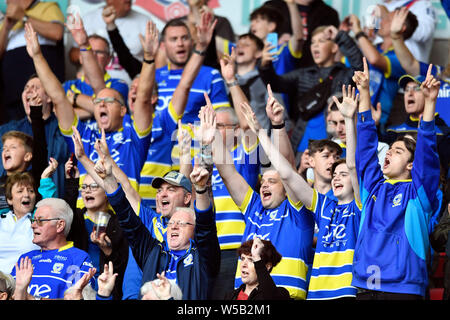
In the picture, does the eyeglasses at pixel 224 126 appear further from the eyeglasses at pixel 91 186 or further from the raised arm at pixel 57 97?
the raised arm at pixel 57 97

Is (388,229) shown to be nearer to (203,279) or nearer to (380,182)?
(380,182)

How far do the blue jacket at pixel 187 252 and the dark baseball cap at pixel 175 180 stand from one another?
449 mm

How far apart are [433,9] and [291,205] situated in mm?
3460

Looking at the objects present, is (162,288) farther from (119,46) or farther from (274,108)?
(119,46)

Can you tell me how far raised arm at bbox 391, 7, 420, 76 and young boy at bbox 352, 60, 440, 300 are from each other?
2.03 m

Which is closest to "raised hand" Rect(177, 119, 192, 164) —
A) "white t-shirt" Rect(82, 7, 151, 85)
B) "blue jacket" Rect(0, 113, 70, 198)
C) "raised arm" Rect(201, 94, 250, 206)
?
"raised arm" Rect(201, 94, 250, 206)

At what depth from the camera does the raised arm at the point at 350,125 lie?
213 inches

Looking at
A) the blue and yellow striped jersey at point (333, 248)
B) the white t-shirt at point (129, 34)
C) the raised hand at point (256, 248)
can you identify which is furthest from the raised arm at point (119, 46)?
the raised hand at point (256, 248)

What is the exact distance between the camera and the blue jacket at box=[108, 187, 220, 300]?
5.38 m

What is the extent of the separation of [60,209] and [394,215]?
239 cm

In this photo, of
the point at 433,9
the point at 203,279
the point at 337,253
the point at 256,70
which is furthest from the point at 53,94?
the point at 433,9

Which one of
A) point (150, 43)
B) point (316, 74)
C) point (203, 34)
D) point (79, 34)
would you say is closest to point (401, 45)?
point (316, 74)

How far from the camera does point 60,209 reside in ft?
20.9

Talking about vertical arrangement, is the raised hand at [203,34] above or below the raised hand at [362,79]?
above
